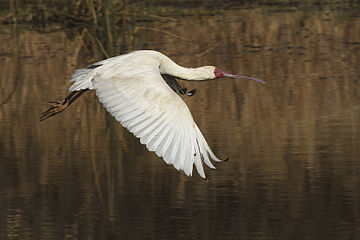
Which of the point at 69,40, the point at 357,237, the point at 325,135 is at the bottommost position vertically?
the point at 357,237

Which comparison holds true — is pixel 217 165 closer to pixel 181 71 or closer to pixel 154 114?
pixel 181 71

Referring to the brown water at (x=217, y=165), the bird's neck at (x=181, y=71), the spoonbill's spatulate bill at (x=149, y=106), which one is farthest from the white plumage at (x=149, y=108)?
the brown water at (x=217, y=165)

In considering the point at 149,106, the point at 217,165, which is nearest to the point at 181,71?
the point at 217,165

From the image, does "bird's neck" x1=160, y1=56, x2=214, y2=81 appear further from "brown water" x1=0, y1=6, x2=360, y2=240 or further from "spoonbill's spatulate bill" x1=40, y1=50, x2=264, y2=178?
"brown water" x1=0, y1=6, x2=360, y2=240

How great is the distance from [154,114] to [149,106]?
119mm

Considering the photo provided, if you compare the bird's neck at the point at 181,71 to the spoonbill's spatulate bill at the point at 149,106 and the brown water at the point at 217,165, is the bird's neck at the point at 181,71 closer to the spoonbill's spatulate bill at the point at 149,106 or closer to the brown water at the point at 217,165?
the spoonbill's spatulate bill at the point at 149,106

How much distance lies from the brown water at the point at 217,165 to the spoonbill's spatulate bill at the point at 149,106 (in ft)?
2.24

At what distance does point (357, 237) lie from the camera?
24.0 feet

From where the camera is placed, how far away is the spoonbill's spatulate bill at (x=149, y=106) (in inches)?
288

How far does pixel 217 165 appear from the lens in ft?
31.8

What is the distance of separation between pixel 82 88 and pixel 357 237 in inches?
109

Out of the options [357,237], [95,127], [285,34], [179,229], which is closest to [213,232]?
[179,229]

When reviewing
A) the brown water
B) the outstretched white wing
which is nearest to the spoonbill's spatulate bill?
the outstretched white wing

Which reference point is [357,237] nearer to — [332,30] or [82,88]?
[82,88]
